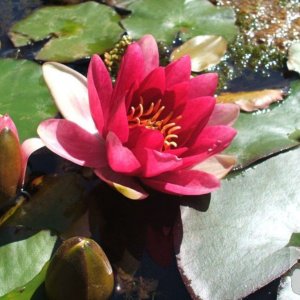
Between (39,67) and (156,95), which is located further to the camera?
(39,67)

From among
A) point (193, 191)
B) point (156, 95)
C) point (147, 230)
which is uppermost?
point (156, 95)

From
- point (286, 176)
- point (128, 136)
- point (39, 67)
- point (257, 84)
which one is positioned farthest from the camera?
point (257, 84)

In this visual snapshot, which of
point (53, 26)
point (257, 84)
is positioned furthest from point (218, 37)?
point (53, 26)

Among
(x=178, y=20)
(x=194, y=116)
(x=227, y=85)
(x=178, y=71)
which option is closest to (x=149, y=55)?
(x=178, y=71)

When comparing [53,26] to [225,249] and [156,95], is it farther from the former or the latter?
[225,249]

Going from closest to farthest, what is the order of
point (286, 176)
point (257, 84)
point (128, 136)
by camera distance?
1. point (128, 136)
2. point (286, 176)
3. point (257, 84)

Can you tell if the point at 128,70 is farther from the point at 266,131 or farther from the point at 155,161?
the point at 266,131

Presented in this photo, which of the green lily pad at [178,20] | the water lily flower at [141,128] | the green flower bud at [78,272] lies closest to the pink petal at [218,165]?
the water lily flower at [141,128]
